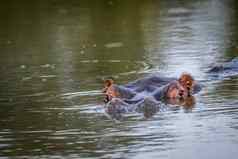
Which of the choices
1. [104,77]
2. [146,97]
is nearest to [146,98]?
[146,97]

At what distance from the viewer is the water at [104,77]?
7.14 metres

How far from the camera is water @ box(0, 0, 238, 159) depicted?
7145 mm

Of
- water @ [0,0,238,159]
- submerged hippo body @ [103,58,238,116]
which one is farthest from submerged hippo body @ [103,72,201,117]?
water @ [0,0,238,159]

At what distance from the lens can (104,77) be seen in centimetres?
1141

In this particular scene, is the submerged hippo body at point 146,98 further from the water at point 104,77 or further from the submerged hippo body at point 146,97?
the water at point 104,77

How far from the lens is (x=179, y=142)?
7129mm

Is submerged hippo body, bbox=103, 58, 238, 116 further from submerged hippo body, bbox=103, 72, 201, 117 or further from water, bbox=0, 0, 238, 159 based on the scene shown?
water, bbox=0, 0, 238, 159

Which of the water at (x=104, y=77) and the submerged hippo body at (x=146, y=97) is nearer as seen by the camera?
the water at (x=104, y=77)

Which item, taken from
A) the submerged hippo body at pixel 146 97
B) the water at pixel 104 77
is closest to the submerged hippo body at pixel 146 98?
the submerged hippo body at pixel 146 97

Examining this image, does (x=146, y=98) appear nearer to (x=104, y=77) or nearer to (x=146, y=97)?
(x=146, y=97)

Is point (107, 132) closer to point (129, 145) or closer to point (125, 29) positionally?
point (129, 145)

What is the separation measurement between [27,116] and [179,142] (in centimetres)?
216

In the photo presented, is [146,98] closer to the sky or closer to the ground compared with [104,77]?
closer to the ground

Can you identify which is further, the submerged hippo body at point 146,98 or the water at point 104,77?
the submerged hippo body at point 146,98
